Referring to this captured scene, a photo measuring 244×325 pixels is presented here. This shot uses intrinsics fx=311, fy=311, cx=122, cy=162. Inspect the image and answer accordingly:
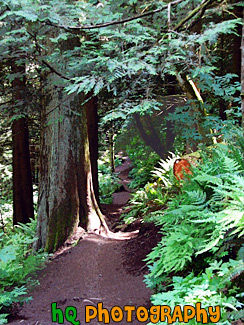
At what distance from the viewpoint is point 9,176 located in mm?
13281

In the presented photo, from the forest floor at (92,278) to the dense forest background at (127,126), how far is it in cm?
31

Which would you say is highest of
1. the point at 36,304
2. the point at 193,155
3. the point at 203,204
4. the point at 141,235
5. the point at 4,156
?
the point at 4,156

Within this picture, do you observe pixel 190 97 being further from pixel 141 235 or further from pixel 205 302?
pixel 205 302

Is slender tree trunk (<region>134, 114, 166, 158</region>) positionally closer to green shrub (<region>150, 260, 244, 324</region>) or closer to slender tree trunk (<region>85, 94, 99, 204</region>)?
slender tree trunk (<region>85, 94, 99, 204</region>)

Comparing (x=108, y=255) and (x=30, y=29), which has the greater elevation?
(x=30, y=29)

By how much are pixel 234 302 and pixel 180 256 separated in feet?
2.61

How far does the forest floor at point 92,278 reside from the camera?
4.11m

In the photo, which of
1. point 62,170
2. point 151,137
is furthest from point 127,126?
point 151,137

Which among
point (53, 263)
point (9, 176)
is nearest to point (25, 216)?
point (9, 176)

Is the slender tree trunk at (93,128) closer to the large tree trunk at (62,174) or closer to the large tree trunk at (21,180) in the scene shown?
the large tree trunk at (21,180)

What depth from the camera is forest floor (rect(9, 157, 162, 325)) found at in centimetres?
411

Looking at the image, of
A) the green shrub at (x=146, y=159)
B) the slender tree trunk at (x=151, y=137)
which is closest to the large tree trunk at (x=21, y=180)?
the slender tree trunk at (x=151, y=137)

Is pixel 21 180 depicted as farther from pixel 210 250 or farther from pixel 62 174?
pixel 210 250

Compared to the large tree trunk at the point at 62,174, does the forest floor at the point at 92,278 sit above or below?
below
